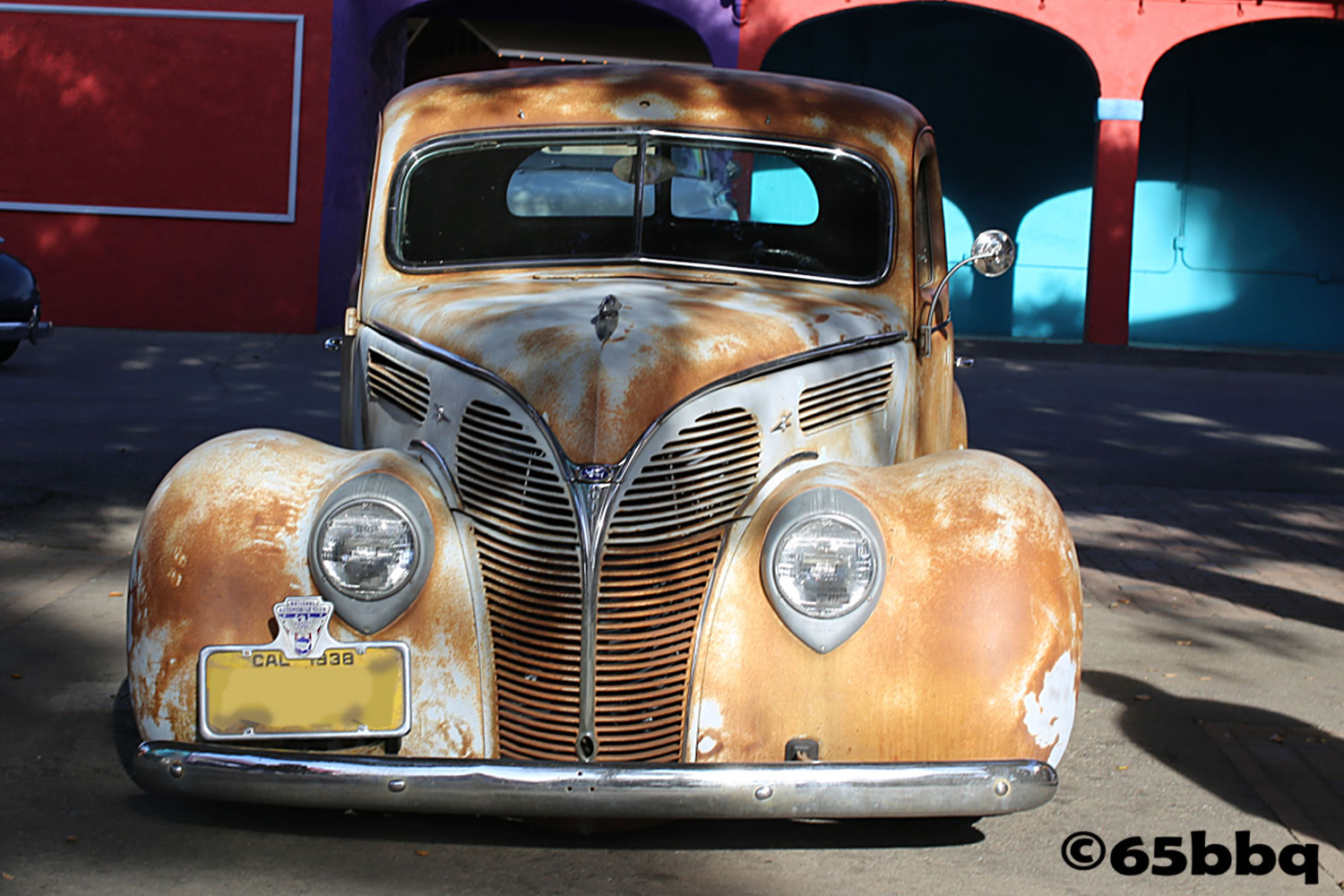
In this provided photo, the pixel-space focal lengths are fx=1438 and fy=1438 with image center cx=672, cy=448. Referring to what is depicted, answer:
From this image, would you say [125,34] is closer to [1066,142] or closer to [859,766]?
[1066,142]

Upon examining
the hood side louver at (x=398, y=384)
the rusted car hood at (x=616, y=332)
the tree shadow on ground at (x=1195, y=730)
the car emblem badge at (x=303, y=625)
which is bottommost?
the tree shadow on ground at (x=1195, y=730)

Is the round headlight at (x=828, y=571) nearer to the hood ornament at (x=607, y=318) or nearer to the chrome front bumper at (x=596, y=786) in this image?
the chrome front bumper at (x=596, y=786)

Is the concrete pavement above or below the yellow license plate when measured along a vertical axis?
below

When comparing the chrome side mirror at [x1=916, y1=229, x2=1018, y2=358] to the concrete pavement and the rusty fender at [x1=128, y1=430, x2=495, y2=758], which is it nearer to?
the concrete pavement

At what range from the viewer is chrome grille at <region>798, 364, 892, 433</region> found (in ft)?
11.1

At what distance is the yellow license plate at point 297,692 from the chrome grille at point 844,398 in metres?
1.10

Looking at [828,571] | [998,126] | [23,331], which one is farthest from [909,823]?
[998,126]

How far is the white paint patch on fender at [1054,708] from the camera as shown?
2988mm

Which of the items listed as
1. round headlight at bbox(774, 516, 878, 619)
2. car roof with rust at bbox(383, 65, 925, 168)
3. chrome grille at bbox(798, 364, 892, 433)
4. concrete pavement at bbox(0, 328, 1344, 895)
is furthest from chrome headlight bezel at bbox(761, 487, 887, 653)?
car roof with rust at bbox(383, 65, 925, 168)

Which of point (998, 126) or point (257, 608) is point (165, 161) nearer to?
point (998, 126)

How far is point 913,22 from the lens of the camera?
18.9 metres

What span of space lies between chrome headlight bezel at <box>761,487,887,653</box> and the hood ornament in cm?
57

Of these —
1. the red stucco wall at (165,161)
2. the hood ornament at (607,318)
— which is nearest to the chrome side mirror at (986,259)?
the hood ornament at (607,318)

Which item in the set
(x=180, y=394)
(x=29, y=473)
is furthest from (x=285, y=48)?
(x=29, y=473)
